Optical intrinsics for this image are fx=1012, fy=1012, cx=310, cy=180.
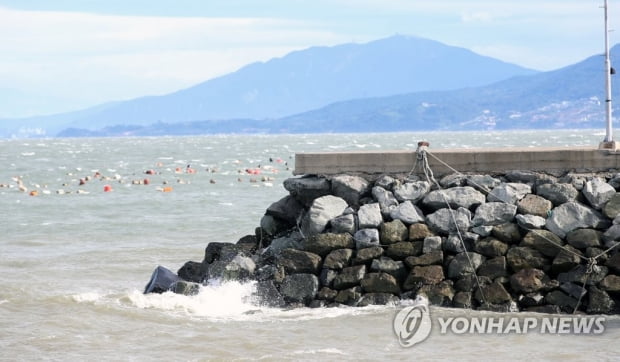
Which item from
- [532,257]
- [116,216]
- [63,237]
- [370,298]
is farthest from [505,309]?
[116,216]

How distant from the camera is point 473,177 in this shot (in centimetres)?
1495

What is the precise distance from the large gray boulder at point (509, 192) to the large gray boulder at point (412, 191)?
0.97 metres

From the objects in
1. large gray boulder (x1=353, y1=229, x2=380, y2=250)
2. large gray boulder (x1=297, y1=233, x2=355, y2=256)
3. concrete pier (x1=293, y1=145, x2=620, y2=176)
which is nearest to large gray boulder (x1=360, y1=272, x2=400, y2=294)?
large gray boulder (x1=353, y1=229, x2=380, y2=250)

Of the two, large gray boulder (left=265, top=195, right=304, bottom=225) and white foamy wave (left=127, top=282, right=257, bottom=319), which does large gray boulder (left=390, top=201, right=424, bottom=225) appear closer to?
large gray boulder (left=265, top=195, right=304, bottom=225)

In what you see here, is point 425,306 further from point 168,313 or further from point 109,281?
point 109,281

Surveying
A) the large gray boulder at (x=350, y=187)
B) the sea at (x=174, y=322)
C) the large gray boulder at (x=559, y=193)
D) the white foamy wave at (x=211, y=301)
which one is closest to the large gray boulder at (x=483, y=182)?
the large gray boulder at (x=559, y=193)

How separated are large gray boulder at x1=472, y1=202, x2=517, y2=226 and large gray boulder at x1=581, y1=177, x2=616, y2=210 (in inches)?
40.2

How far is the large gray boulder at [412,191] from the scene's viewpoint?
14.9m

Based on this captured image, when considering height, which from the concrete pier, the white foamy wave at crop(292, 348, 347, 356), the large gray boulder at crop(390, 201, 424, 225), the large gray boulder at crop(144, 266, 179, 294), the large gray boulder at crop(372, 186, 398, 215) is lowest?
the white foamy wave at crop(292, 348, 347, 356)

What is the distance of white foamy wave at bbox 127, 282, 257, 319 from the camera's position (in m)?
14.5

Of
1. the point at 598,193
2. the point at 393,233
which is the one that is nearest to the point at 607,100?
the point at 598,193

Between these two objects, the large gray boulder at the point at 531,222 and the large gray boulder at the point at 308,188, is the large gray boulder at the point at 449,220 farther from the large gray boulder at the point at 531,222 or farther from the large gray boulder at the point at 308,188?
the large gray boulder at the point at 308,188

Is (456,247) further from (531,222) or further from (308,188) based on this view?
(308,188)

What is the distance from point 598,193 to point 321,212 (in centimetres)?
398
